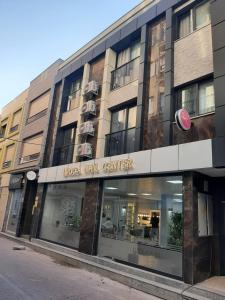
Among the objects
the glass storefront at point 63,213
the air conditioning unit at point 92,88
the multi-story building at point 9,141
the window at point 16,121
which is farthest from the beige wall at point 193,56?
the window at point 16,121

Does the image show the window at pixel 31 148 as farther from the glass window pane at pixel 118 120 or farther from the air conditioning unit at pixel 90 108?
the glass window pane at pixel 118 120

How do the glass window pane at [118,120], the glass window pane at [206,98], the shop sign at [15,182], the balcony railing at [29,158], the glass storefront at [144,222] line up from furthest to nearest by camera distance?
the shop sign at [15,182] → the balcony railing at [29,158] → the glass window pane at [118,120] → the glass window pane at [206,98] → the glass storefront at [144,222]

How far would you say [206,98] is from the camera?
8.72 m

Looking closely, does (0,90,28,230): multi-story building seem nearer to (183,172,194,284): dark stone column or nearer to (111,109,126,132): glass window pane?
(111,109,126,132): glass window pane

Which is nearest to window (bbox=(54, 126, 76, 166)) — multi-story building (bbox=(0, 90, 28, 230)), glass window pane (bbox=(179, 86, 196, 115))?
multi-story building (bbox=(0, 90, 28, 230))

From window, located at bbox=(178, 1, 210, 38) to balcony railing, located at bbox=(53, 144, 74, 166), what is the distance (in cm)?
753

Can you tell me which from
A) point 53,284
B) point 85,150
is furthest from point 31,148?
point 53,284

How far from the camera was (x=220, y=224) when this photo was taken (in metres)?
8.23

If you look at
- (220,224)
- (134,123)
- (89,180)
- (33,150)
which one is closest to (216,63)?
(134,123)

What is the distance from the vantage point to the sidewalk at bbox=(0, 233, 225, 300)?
6778mm

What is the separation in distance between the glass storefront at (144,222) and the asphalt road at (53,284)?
1173 mm

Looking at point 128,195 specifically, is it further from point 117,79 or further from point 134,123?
point 117,79

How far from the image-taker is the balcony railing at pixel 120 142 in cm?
1057

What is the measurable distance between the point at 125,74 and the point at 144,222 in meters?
6.69
